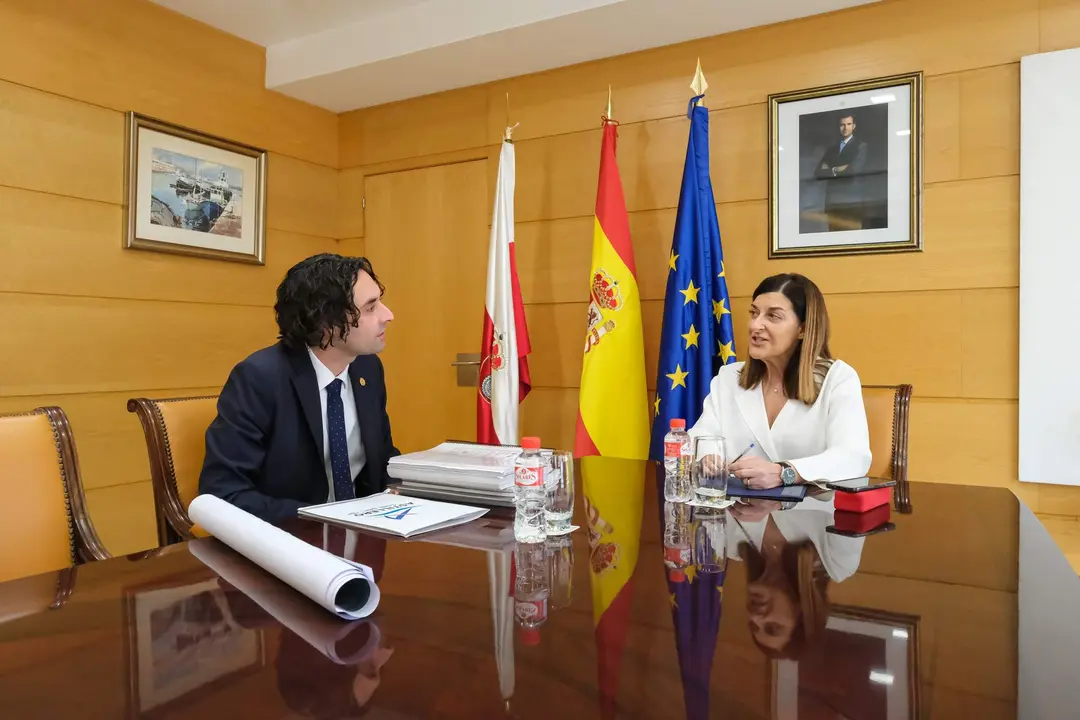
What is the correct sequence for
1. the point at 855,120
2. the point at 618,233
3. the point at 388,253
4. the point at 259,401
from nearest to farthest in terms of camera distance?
the point at 259,401 → the point at 855,120 → the point at 618,233 → the point at 388,253

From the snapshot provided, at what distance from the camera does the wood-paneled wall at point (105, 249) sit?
3043 mm

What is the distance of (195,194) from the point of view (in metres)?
3.67

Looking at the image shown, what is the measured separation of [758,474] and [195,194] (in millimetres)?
3178

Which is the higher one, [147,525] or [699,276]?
[699,276]

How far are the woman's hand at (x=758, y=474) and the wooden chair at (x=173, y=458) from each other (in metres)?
1.27

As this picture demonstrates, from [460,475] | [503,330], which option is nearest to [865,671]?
[460,475]

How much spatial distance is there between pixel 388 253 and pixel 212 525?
11.3 feet

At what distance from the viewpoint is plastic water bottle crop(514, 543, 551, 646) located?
792mm

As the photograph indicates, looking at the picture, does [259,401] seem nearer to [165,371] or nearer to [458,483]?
[458,483]

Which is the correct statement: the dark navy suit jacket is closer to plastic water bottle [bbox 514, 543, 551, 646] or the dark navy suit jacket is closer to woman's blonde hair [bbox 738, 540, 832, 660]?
plastic water bottle [bbox 514, 543, 551, 646]

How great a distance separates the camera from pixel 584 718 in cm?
59

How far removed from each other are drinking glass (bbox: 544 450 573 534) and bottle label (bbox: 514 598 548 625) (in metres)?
0.35

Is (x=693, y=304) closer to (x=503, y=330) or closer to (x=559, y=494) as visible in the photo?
(x=503, y=330)


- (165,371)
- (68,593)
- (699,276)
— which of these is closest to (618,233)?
(699,276)
